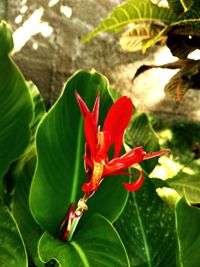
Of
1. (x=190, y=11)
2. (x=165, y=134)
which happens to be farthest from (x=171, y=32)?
(x=165, y=134)

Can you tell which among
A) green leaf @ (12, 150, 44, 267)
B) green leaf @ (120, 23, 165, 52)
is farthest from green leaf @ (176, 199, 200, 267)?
green leaf @ (120, 23, 165, 52)

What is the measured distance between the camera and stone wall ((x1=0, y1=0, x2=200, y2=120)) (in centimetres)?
209

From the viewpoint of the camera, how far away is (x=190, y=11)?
1.54 meters

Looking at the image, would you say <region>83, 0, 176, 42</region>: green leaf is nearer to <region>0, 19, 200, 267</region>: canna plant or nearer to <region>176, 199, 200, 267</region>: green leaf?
<region>0, 19, 200, 267</region>: canna plant

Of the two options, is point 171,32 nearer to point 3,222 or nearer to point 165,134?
point 165,134

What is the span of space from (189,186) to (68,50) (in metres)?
1.19

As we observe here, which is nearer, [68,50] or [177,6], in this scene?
[177,6]

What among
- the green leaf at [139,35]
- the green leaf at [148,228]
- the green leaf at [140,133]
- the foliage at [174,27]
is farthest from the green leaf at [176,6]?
the green leaf at [148,228]

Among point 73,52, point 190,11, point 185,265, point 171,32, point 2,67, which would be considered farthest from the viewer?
point 73,52

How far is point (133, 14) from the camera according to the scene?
1664mm

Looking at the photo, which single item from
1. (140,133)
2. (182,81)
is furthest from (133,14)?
(140,133)

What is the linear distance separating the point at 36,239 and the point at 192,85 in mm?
894

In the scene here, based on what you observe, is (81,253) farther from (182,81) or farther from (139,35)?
(139,35)

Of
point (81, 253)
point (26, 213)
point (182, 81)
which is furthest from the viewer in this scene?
point (182, 81)
